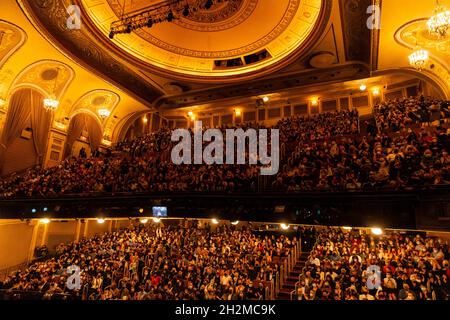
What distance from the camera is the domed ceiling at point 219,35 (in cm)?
1034

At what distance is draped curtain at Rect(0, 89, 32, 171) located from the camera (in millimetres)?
12172

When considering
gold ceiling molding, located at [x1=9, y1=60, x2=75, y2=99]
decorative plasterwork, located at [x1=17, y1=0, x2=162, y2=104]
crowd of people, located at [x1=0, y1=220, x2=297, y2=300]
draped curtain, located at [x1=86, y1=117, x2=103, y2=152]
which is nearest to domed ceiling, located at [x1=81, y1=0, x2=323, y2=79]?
decorative plasterwork, located at [x1=17, y1=0, x2=162, y2=104]

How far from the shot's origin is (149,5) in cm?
1038

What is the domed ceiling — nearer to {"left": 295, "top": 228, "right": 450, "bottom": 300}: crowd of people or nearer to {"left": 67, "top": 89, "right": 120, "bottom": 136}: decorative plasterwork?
{"left": 67, "top": 89, "right": 120, "bottom": 136}: decorative plasterwork

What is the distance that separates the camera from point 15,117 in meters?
12.7

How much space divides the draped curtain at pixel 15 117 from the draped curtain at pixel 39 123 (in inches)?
9.5

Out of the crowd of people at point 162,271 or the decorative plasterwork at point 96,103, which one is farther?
the decorative plasterwork at point 96,103

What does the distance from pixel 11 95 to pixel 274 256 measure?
13.1 metres

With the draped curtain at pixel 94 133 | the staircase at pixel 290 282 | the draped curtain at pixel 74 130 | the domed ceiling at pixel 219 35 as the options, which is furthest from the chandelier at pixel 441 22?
the draped curtain at pixel 94 133

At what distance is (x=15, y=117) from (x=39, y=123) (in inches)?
45.2

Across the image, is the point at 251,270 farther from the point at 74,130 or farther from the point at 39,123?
the point at 74,130

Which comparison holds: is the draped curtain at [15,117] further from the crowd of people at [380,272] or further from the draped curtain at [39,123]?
the crowd of people at [380,272]

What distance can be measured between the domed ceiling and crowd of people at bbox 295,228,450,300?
8.07m
